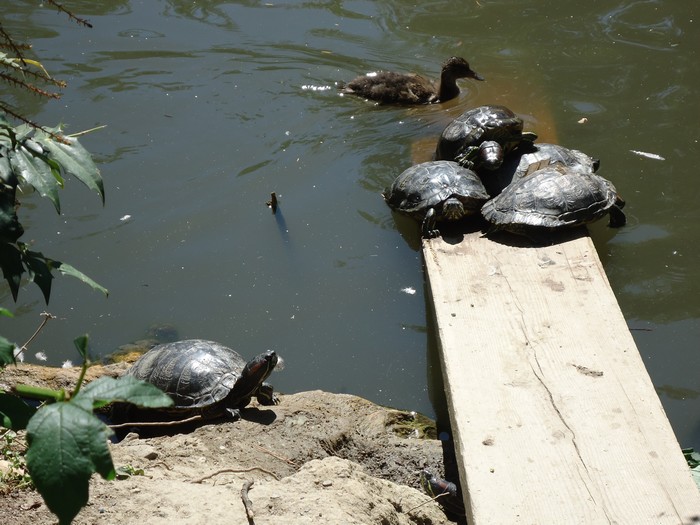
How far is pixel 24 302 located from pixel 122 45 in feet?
15.9

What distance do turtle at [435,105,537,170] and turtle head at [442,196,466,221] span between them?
67 cm

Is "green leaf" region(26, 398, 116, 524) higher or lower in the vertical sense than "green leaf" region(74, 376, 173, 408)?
lower

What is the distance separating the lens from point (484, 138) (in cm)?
658

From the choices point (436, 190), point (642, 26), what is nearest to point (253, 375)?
point (436, 190)

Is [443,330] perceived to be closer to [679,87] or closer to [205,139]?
[205,139]

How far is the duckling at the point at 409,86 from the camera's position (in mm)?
8531

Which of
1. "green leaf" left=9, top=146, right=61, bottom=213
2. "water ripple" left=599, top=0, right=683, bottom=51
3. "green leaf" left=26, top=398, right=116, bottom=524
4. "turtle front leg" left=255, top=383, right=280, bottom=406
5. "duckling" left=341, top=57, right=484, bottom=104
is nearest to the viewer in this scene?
"green leaf" left=26, top=398, right=116, bottom=524

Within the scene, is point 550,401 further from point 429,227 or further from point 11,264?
point 11,264

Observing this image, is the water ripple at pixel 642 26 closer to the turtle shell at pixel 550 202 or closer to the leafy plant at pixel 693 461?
the turtle shell at pixel 550 202

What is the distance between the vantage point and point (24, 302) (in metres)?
5.93

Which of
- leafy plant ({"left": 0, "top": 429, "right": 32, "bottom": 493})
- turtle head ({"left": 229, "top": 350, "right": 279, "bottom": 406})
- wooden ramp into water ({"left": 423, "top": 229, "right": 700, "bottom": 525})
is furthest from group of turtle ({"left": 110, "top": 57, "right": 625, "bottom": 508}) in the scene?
leafy plant ({"left": 0, "top": 429, "right": 32, "bottom": 493})

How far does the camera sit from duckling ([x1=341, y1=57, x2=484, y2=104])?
28.0ft

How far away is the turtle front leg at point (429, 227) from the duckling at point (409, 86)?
3113mm

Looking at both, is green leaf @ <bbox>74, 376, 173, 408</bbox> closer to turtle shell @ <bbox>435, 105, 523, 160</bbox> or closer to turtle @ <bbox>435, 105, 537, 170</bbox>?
turtle @ <bbox>435, 105, 537, 170</bbox>
